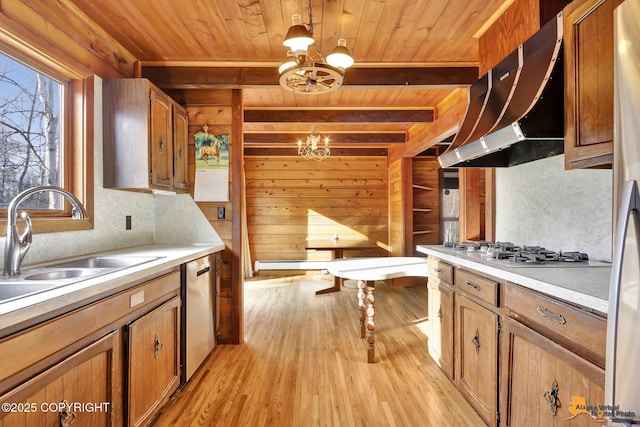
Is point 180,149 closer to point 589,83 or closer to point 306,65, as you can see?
point 306,65

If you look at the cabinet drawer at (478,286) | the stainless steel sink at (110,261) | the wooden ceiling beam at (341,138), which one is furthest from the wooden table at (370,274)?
the wooden ceiling beam at (341,138)

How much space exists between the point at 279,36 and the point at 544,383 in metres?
2.59

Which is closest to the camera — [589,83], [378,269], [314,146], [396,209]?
[589,83]

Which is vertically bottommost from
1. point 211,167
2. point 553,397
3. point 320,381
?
point 320,381

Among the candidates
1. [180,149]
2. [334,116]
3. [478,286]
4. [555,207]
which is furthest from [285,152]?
[478,286]

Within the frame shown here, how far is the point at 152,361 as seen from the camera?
1.73 metres

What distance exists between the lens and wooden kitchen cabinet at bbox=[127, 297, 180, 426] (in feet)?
5.00

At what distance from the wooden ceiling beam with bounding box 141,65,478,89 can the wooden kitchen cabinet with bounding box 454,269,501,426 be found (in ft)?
5.69

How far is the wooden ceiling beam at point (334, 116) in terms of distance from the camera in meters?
4.18

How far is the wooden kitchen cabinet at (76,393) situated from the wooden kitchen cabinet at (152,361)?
95 mm

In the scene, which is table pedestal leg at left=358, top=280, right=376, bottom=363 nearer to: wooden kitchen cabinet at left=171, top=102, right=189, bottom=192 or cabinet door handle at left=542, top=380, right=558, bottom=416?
cabinet door handle at left=542, top=380, right=558, bottom=416

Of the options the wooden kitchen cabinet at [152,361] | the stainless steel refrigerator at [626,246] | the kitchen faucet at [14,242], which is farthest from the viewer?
the wooden kitchen cabinet at [152,361]

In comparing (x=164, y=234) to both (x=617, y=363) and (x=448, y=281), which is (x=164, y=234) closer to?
(x=448, y=281)

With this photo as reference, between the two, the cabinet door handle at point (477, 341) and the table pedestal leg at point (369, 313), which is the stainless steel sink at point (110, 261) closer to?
the table pedestal leg at point (369, 313)
